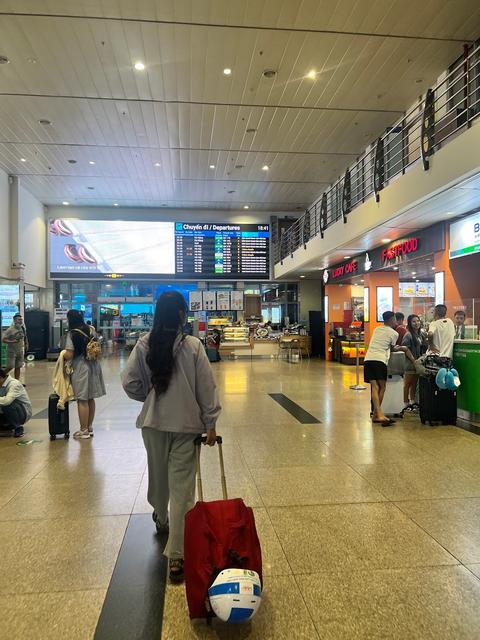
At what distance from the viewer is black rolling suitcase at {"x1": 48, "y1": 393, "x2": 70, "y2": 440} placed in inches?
218

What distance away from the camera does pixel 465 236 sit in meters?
8.06

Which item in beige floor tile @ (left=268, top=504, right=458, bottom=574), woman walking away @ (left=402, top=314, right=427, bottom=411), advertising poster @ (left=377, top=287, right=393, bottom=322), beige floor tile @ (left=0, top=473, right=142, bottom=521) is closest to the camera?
beige floor tile @ (left=268, top=504, right=458, bottom=574)

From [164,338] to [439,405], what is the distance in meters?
4.92

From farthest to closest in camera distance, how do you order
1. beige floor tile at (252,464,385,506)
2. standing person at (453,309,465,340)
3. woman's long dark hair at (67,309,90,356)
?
standing person at (453,309,465,340) → woman's long dark hair at (67,309,90,356) → beige floor tile at (252,464,385,506)

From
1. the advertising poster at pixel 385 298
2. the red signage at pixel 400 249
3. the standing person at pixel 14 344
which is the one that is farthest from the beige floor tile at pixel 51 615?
the advertising poster at pixel 385 298

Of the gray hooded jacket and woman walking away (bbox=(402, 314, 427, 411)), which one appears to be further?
woman walking away (bbox=(402, 314, 427, 411))

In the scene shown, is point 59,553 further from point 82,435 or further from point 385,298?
point 385,298

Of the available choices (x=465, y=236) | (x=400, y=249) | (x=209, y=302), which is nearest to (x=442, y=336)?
(x=465, y=236)

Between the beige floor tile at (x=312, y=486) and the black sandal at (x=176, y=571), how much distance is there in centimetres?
118

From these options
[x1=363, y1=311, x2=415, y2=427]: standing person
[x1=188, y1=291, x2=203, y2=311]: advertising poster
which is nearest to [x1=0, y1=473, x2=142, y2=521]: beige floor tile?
[x1=363, y1=311, x2=415, y2=427]: standing person

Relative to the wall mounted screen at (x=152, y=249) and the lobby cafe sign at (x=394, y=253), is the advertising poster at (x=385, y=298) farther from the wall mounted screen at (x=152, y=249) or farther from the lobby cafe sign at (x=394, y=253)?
the wall mounted screen at (x=152, y=249)

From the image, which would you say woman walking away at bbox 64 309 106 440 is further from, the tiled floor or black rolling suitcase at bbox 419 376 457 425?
black rolling suitcase at bbox 419 376 457 425

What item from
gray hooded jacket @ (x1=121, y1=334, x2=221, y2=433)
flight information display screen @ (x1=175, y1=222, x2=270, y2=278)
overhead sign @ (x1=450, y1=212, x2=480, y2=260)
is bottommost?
gray hooded jacket @ (x1=121, y1=334, x2=221, y2=433)

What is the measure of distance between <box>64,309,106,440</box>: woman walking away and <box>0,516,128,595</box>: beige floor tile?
8.05 feet
